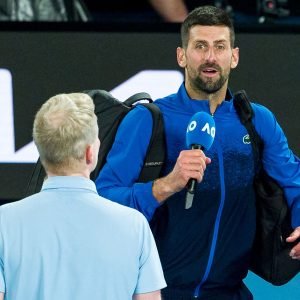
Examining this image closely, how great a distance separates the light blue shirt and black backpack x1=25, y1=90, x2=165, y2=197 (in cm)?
123

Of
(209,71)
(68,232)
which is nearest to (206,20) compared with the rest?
(209,71)

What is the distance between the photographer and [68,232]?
3672mm

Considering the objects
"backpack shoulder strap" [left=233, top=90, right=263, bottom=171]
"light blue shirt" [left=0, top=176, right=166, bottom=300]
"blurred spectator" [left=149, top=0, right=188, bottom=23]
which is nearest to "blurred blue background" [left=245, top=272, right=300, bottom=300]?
"blurred spectator" [left=149, top=0, right=188, bottom=23]

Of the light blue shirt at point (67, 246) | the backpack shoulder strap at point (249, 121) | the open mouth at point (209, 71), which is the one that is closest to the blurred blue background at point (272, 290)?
the backpack shoulder strap at point (249, 121)

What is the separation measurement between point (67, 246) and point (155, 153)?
135 cm

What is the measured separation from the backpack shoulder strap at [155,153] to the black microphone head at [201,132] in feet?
0.92

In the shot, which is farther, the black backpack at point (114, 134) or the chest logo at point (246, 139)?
the chest logo at point (246, 139)

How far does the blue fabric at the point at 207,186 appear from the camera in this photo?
4.95 metres

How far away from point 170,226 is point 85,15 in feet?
11.1

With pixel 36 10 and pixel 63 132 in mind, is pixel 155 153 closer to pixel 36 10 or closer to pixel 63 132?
pixel 63 132

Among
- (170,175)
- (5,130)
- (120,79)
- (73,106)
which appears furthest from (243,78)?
(73,106)

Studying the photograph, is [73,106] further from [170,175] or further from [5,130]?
[5,130]

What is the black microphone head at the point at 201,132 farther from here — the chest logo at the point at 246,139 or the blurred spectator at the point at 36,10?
the blurred spectator at the point at 36,10

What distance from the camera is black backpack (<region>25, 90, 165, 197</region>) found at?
16.3ft
